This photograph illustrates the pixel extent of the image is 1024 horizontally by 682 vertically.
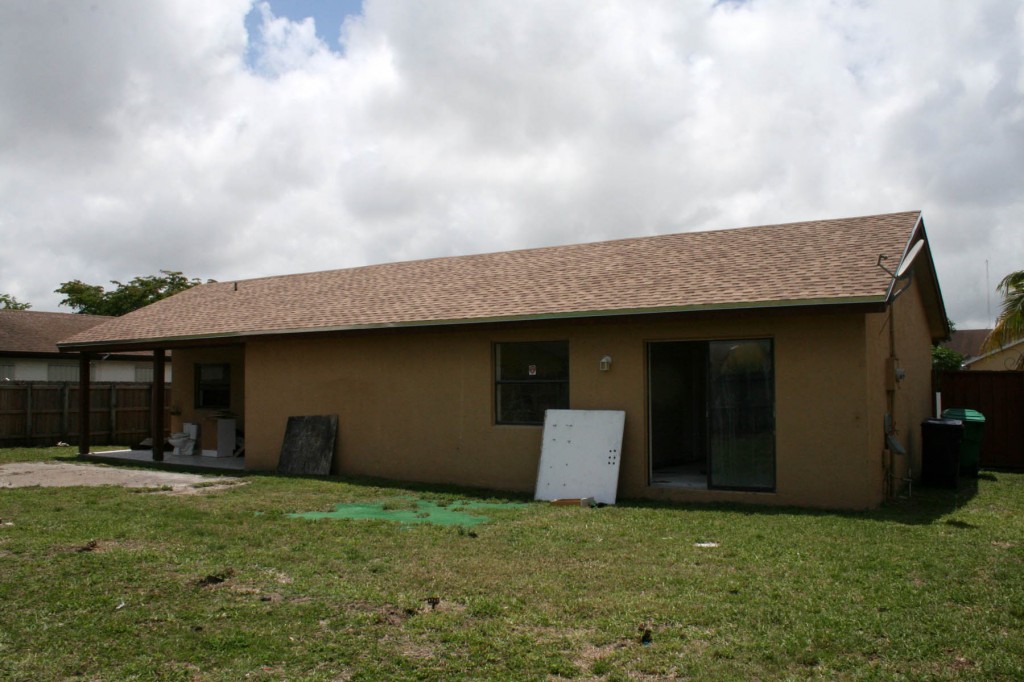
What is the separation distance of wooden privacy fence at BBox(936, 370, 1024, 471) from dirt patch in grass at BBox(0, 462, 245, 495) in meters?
14.3

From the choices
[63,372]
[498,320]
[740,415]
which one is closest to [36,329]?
[63,372]

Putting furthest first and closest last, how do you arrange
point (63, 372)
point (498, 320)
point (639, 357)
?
point (63, 372) < point (498, 320) < point (639, 357)

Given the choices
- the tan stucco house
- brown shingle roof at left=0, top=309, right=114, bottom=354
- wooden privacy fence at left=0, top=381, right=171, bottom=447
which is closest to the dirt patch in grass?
the tan stucco house

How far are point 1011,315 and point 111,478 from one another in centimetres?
1971

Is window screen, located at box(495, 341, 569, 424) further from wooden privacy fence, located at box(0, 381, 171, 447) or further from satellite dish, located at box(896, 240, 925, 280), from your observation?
wooden privacy fence, located at box(0, 381, 171, 447)

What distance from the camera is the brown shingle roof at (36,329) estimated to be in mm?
24656

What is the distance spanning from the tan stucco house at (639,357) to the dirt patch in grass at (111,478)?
5.94 feet

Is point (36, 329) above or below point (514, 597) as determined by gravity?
above

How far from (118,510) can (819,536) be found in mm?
8199

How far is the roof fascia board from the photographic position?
10.1 m

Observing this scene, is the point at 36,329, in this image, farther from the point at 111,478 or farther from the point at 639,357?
the point at 639,357

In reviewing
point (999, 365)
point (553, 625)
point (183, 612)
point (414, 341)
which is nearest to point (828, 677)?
point (553, 625)

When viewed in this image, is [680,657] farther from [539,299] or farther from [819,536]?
[539,299]

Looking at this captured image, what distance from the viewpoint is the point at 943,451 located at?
12789 mm
